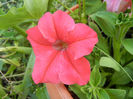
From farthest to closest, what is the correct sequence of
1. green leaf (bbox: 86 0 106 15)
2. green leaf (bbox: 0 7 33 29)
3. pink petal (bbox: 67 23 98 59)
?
green leaf (bbox: 86 0 106 15)
green leaf (bbox: 0 7 33 29)
pink petal (bbox: 67 23 98 59)

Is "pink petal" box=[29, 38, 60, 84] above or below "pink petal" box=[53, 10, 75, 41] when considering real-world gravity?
below

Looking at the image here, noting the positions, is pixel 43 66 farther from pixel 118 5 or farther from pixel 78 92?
pixel 118 5

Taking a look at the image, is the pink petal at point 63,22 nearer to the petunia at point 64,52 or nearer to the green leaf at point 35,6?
the petunia at point 64,52

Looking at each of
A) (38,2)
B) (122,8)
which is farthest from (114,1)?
(38,2)

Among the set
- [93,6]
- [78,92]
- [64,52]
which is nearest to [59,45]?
[64,52]

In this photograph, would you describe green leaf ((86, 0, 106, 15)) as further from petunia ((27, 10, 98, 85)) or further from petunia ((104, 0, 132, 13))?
petunia ((27, 10, 98, 85))

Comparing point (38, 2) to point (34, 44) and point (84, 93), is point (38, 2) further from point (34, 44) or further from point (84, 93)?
point (84, 93)

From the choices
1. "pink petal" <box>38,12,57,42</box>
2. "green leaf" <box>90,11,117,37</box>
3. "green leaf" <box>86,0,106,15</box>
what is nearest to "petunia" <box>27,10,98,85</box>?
"pink petal" <box>38,12,57,42</box>

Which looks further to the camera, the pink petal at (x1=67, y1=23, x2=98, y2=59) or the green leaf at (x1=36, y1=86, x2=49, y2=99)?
the green leaf at (x1=36, y1=86, x2=49, y2=99)
